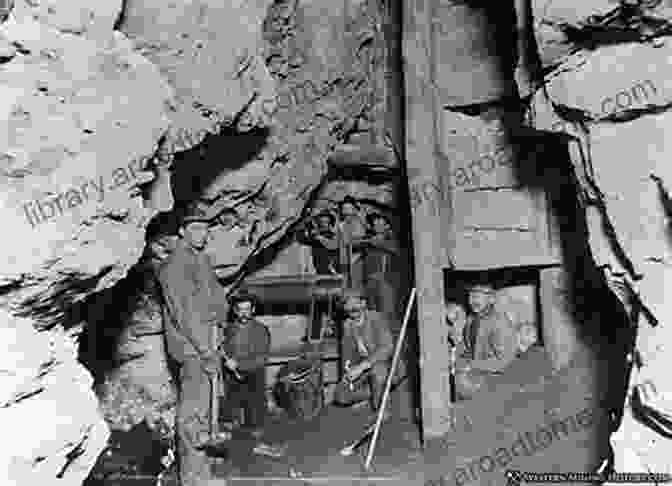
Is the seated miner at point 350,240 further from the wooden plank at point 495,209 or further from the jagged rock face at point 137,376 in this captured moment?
the jagged rock face at point 137,376

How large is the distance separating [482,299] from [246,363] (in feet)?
8.76

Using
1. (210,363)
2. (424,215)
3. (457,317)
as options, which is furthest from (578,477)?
(457,317)

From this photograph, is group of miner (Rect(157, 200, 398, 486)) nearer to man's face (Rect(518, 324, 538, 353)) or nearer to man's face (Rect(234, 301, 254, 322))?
man's face (Rect(234, 301, 254, 322))

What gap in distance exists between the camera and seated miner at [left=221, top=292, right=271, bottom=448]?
8055 millimetres

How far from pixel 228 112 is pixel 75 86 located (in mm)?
2105

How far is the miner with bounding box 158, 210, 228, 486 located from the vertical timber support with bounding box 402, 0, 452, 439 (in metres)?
2.02

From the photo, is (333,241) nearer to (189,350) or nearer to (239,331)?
(239,331)

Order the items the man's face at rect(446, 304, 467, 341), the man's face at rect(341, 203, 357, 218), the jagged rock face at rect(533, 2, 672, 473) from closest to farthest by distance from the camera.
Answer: the jagged rock face at rect(533, 2, 672, 473)
the man's face at rect(446, 304, 467, 341)
the man's face at rect(341, 203, 357, 218)

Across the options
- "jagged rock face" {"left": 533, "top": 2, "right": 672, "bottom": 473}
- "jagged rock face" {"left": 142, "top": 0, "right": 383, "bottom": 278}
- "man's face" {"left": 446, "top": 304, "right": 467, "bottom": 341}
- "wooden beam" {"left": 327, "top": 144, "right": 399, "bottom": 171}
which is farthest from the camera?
"man's face" {"left": 446, "top": 304, "right": 467, "bottom": 341}

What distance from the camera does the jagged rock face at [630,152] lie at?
15.0 feet

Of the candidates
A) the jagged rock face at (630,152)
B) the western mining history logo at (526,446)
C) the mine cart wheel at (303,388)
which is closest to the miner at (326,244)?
the mine cart wheel at (303,388)

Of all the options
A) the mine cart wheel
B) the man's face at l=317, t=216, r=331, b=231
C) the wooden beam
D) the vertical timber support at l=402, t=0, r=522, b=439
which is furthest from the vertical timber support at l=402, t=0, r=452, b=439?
the man's face at l=317, t=216, r=331, b=231

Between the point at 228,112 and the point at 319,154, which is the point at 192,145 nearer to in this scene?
the point at 228,112

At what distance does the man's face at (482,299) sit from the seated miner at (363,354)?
3.34 feet
